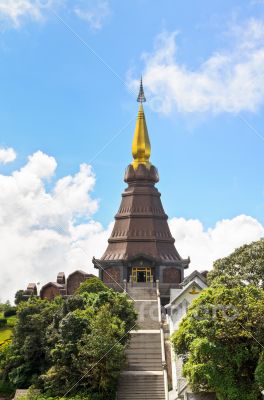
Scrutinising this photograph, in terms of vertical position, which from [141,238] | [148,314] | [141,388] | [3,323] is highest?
[141,238]

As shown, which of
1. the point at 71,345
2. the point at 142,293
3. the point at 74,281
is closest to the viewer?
the point at 71,345

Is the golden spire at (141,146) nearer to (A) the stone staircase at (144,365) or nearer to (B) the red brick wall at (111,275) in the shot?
(B) the red brick wall at (111,275)

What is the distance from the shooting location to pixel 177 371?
88.0 feet

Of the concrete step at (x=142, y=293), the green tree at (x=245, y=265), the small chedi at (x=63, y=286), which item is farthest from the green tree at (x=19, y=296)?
the green tree at (x=245, y=265)

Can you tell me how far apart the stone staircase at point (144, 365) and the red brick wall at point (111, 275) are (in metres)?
11.4

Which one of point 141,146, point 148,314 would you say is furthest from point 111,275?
point 141,146

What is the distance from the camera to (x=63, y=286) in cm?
4531

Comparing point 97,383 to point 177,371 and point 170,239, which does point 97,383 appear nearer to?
point 177,371

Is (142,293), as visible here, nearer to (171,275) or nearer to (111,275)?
(111,275)

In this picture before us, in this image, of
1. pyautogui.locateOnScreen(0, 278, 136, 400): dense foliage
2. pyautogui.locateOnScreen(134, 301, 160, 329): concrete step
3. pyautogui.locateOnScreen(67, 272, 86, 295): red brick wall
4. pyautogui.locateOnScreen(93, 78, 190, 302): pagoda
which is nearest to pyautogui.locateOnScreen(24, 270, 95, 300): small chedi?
pyautogui.locateOnScreen(67, 272, 86, 295): red brick wall

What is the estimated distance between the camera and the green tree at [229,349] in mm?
20144

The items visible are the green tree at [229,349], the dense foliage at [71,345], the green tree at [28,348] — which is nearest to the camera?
the green tree at [229,349]

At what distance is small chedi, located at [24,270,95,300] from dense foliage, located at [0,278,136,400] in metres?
15.1

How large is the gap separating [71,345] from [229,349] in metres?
7.67
